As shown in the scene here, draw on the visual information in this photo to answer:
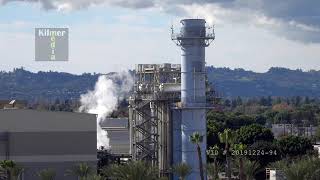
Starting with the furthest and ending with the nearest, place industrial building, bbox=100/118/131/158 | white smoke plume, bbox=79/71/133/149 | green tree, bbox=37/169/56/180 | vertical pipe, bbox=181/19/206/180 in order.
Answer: white smoke plume, bbox=79/71/133/149 → industrial building, bbox=100/118/131/158 → vertical pipe, bbox=181/19/206/180 → green tree, bbox=37/169/56/180

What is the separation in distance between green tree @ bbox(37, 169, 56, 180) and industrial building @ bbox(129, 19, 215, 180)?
962cm

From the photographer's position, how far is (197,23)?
259 feet

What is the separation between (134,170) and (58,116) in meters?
30.6

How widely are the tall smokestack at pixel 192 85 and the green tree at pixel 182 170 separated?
10.3 ft

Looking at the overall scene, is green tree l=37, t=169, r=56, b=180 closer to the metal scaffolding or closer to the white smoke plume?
the metal scaffolding

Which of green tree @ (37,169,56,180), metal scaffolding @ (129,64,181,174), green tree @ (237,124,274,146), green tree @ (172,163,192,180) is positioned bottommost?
green tree @ (37,169,56,180)

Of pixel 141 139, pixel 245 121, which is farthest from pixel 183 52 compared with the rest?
pixel 245 121

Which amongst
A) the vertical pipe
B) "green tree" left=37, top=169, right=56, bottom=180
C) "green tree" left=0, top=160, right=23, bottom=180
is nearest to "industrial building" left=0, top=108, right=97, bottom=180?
"green tree" left=37, top=169, right=56, bottom=180

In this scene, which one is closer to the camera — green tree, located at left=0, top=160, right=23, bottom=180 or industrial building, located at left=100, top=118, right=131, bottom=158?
green tree, located at left=0, top=160, right=23, bottom=180

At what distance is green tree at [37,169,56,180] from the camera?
73094mm

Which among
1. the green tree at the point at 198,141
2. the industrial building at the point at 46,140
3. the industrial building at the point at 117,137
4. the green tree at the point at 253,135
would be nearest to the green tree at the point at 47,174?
the industrial building at the point at 46,140

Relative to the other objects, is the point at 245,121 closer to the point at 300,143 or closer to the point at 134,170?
the point at 300,143

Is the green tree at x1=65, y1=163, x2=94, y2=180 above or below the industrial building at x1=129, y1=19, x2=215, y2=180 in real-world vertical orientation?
below

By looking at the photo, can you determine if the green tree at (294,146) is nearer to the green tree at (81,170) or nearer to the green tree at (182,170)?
the green tree at (182,170)
